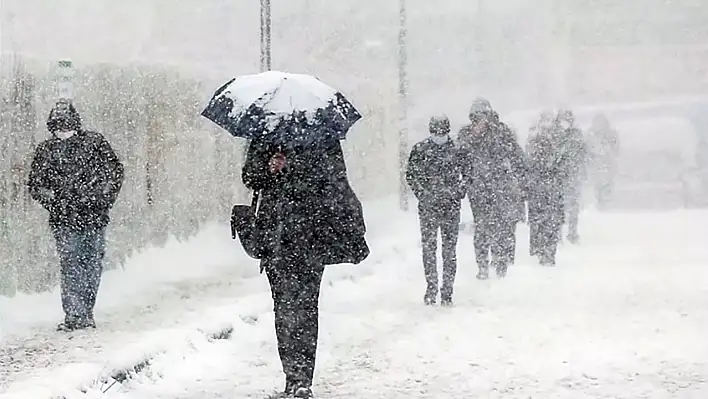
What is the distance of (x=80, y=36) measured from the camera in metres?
15.0

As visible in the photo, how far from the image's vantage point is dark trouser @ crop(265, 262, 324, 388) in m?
Answer: 6.66

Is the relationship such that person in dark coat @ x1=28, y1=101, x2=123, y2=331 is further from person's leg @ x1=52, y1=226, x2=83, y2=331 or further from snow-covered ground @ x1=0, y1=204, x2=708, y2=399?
snow-covered ground @ x1=0, y1=204, x2=708, y2=399

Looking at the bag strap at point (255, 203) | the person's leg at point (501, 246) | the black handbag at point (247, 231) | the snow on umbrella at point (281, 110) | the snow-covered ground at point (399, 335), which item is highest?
the snow on umbrella at point (281, 110)

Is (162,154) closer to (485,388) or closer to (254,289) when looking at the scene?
(254,289)

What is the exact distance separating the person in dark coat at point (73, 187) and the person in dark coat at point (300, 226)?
300 centimetres

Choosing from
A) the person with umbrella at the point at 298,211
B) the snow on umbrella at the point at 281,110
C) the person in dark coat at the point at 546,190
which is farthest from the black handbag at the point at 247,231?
the person in dark coat at the point at 546,190

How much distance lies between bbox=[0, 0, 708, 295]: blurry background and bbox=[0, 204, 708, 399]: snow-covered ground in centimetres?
98

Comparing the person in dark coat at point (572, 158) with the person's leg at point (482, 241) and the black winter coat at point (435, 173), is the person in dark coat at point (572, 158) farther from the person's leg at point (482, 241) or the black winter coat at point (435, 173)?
the black winter coat at point (435, 173)

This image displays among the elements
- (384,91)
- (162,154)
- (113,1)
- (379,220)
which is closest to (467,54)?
(384,91)

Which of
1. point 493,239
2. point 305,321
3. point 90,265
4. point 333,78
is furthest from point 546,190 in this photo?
point 333,78

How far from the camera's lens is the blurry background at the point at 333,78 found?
12.0m

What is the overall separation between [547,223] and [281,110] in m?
7.73

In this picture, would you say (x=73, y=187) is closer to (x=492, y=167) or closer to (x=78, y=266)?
(x=78, y=266)

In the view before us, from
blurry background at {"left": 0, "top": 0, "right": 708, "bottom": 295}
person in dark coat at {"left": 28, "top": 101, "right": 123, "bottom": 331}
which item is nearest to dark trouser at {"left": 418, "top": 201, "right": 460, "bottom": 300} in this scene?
person in dark coat at {"left": 28, "top": 101, "right": 123, "bottom": 331}
